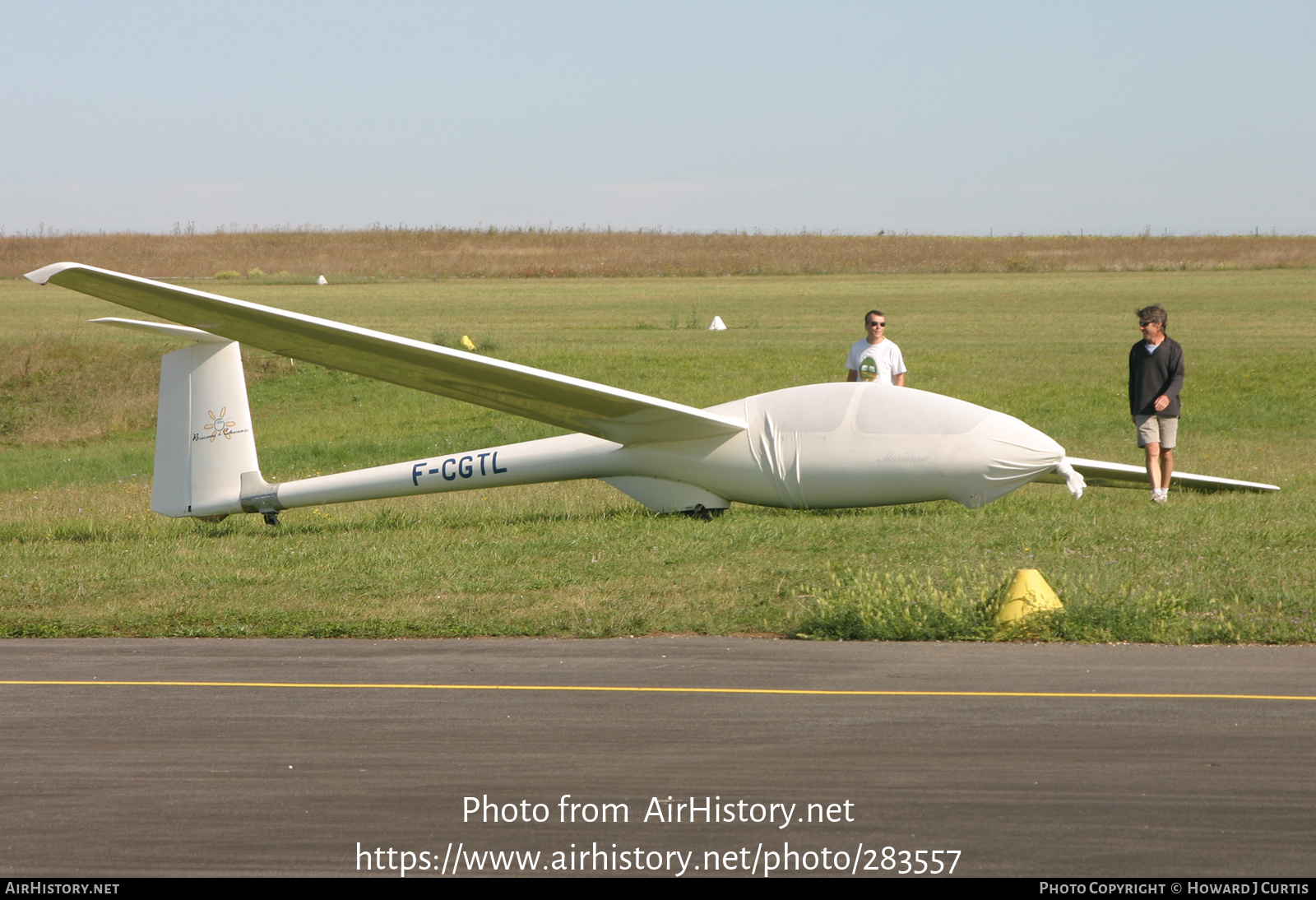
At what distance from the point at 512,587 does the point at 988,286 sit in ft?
150

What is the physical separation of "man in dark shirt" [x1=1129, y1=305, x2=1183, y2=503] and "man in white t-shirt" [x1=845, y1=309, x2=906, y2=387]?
2.39 metres

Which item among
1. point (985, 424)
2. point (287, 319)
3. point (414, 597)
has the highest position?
point (287, 319)

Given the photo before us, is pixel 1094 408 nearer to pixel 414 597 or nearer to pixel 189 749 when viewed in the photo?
pixel 414 597

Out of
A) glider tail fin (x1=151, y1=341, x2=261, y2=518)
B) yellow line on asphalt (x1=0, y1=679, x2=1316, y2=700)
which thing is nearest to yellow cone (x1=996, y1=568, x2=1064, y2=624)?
yellow line on asphalt (x1=0, y1=679, x2=1316, y2=700)

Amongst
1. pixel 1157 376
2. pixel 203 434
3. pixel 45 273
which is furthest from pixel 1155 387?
pixel 45 273

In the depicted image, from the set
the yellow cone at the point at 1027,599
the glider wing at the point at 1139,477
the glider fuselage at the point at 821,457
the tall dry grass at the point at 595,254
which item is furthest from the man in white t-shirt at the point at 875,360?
the tall dry grass at the point at 595,254

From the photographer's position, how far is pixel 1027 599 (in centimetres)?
789

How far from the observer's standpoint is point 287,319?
433 inches

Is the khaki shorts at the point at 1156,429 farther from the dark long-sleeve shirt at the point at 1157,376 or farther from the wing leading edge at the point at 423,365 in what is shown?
the wing leading edge at the point at 423,365

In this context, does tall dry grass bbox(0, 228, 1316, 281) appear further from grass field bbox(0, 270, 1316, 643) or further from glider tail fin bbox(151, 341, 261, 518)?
glider tail fin bbox(151, 341, 261, 518)

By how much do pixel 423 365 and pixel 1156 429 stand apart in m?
7.31

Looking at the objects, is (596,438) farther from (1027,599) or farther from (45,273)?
(1027,599)

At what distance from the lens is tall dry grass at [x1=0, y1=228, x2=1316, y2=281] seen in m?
64.4

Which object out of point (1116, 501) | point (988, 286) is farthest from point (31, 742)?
point (988, 286)
